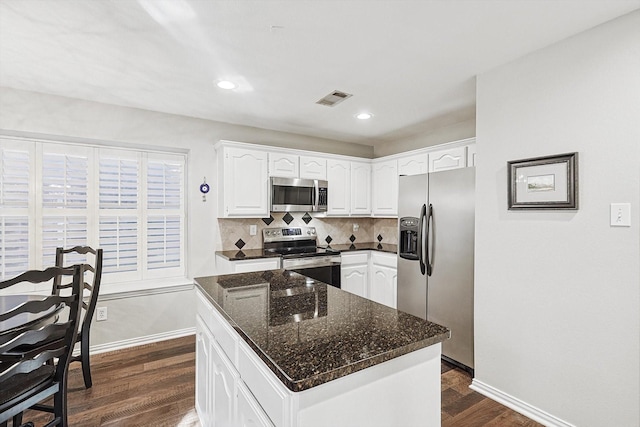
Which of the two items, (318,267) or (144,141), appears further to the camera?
(318,267)

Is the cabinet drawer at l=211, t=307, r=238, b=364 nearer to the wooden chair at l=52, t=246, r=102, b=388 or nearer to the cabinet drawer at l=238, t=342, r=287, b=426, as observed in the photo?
the cabinet drawer at l=238, t=342, r=287, b=426

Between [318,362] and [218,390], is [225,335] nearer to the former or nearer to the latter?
[218,390]

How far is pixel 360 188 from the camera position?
445 cm

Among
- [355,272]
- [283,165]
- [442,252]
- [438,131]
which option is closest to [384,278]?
[355,272]

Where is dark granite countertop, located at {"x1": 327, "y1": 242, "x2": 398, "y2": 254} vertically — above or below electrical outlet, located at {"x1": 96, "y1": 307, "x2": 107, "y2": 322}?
above

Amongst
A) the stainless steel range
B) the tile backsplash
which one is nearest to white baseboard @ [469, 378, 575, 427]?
the stainless steel range

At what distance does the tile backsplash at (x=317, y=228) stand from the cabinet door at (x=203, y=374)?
190cm

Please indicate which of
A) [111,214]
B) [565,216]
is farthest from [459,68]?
[111,214]

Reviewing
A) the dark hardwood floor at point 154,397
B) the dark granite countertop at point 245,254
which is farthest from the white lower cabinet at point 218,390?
the dark granite countertop at point 245,254

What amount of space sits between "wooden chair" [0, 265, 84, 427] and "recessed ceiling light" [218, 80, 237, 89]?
5.68ft

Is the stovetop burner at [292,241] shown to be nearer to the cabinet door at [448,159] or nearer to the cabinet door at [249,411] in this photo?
the cabinet door at [448,159]

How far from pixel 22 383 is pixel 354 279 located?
10.2ft

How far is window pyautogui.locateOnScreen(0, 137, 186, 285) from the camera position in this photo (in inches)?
114

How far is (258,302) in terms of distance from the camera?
5.22ft
